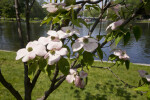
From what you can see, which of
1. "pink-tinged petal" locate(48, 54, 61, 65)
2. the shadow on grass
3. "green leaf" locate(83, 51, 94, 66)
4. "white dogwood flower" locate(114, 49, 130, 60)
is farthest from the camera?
the shadow on grass

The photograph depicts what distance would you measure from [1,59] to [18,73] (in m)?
1.54

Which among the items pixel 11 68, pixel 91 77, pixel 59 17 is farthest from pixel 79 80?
pixel 11 68

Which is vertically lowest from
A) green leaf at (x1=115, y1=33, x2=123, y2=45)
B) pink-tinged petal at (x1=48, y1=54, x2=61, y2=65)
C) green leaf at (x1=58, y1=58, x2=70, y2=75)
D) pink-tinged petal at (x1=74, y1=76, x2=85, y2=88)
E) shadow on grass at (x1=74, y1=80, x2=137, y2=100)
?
shadow on grass at (x1=74, y1=80, x2=137, y2=100)

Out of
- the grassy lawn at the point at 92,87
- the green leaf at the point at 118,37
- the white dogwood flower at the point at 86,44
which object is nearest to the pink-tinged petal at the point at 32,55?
the white dogwood flower at the point at 86,44

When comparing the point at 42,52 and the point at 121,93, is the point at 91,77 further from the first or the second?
the point at 42,52

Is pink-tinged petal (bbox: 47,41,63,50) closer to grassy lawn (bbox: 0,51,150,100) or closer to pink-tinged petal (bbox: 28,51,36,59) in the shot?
pink-tinged petal (bbox: 28,51,36,59)

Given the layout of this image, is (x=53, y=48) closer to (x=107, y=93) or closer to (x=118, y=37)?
(x=118, y=37)

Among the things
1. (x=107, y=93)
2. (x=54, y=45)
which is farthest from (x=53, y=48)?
(x=107, y=93)

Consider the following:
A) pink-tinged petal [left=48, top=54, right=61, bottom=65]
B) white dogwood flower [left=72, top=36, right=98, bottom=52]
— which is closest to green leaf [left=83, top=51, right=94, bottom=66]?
white dogwood flower [left=72, top=36, right=98, bottom=52]

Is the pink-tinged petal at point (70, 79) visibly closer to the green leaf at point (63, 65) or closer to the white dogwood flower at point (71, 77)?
the white dogwood flower at point (71, 77)

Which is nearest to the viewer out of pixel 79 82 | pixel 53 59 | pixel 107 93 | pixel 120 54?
pixel 53 59

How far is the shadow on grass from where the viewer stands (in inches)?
126

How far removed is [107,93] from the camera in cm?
336

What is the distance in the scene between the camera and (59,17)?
2.77 ft
